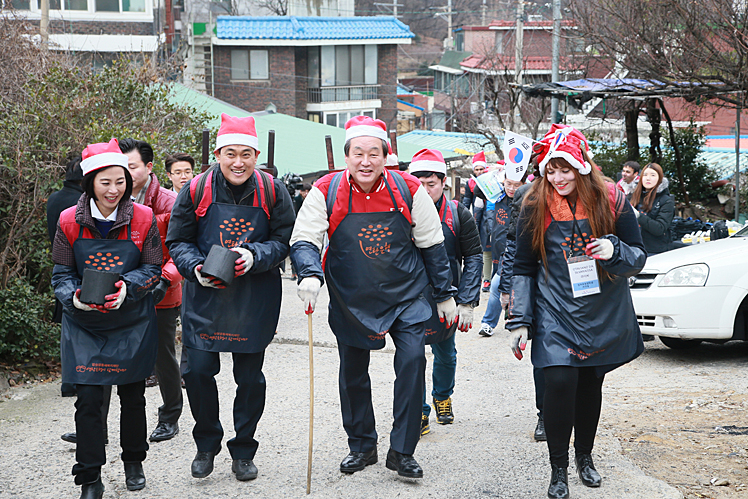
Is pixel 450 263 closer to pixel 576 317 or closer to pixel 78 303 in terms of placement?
pixel 576 317

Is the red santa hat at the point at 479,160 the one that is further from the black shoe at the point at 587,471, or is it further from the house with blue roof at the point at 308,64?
the house with blue roof at the point at 308,64

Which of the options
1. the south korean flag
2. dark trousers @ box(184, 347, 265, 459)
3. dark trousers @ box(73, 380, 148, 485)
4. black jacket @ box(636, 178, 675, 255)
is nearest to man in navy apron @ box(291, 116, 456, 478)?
dark trousers @ box(184, 347, 265, 459)

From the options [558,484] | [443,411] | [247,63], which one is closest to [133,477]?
[443,411]

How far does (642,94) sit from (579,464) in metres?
10.8

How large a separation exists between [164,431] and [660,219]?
6.19m

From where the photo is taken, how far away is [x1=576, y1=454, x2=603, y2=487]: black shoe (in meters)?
4.32

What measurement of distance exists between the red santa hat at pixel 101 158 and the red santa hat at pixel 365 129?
1320 millimetres

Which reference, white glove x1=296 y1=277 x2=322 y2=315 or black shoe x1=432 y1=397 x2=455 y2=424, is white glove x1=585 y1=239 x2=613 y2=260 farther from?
black shoe x1=432 y1=397 x2=455 y2=424

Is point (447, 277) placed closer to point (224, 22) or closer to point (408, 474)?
point (408, 474)

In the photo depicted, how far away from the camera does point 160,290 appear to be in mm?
4648

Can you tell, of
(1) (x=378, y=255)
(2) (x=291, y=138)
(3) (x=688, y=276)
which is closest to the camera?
(1) (x=378, y=255)

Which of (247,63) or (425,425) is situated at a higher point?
(247,63)

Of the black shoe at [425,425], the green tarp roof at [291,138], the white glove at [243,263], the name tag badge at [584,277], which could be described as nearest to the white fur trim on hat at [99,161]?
the white glove at [243,263]

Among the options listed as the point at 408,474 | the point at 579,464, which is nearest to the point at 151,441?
the point at 408,474
